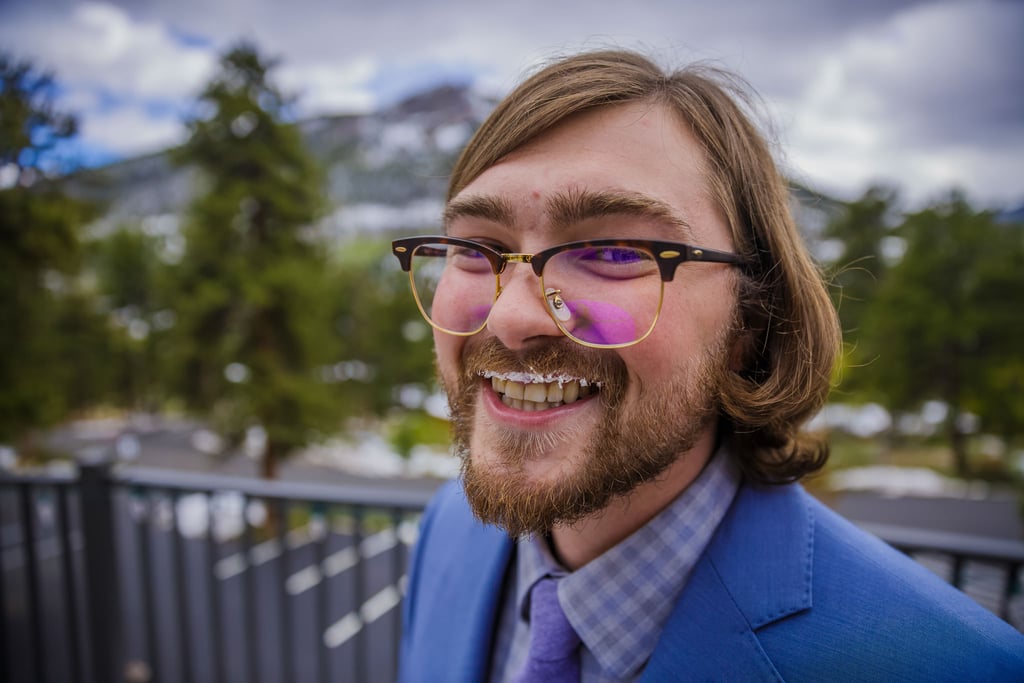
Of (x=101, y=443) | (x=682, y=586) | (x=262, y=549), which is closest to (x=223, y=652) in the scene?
(x=682, y=586)

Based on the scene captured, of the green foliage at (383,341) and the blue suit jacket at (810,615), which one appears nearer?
the blue suit jacket at (810,615)

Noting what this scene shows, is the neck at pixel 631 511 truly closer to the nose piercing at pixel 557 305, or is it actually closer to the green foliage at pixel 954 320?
the nose piercing at pixel 557 305

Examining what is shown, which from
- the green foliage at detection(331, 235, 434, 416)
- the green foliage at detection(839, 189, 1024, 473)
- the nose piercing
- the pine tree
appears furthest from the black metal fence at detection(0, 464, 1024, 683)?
the green foliage at detection(331, 235, 434, 416)

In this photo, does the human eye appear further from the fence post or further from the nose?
the fence post

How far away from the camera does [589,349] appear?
3.33 feet

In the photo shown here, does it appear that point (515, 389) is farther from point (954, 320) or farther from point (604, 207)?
point (954, 320)

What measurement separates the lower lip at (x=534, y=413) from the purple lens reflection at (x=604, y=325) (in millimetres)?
123

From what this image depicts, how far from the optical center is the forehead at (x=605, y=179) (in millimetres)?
1027

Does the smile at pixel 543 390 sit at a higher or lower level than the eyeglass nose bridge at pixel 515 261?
lower

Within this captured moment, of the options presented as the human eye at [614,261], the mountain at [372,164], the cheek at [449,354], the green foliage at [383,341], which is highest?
the mountain at [372,164]

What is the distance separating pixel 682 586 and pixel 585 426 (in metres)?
0.43

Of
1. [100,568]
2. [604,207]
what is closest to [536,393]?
Result: [604,207]

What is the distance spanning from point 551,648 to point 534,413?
0.51 meters

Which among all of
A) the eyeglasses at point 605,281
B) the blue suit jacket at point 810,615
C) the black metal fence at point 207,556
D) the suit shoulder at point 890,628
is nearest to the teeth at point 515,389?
the eyeglasses at point 605,281
